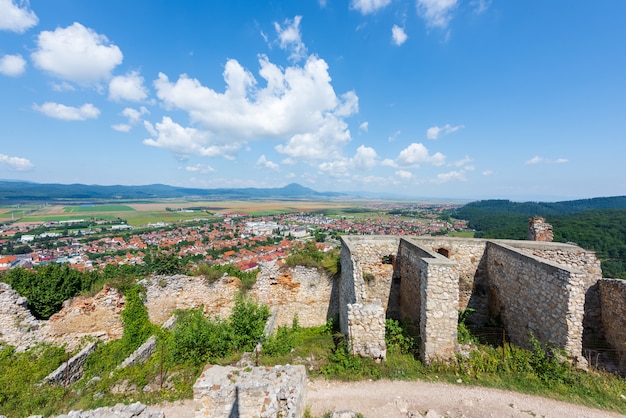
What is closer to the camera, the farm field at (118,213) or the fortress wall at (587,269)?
the fortress wall at (587,269)

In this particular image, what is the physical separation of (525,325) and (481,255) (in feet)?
9.29

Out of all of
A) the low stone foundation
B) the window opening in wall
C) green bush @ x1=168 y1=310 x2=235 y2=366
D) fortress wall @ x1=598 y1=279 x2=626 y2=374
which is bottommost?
green bush @ x1=168 y1=310 x2=235 y2=366

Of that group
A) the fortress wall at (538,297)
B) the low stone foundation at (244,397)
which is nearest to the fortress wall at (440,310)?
the fortress wall at (538,297)

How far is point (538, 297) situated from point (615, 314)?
8.26 feet

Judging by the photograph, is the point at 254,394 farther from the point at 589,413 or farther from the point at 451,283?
the point at 589,413

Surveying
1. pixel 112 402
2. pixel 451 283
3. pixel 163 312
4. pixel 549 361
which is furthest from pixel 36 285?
pixel 549 361

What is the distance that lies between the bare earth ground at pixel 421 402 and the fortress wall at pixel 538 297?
1.66 metres

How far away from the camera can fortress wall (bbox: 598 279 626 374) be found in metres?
6.96

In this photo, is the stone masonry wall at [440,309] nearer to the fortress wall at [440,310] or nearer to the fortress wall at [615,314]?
the fortress wall at [440,310]

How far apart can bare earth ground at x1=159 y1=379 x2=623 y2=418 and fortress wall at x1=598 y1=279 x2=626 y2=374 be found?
278cm

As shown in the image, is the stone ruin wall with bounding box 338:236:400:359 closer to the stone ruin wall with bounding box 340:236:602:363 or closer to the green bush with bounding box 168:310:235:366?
the stone ruin wall with bounding box 340:236:602:363

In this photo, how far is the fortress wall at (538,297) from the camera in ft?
19.9

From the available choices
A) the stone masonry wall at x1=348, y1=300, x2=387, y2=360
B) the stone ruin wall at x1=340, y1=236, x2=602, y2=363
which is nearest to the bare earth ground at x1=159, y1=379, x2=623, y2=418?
the stone masonry wall at x1=348, y1=300, x2=387, y2=360

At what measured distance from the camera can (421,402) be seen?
5.79 m
